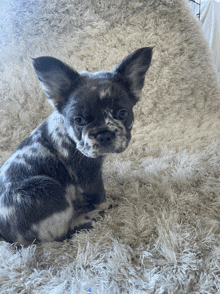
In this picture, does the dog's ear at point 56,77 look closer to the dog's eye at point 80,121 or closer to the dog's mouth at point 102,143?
the dog's eye at point 80,121

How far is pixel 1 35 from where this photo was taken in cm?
186

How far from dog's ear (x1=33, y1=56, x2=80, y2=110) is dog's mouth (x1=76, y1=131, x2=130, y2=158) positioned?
280mm

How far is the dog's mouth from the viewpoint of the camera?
3.21ft

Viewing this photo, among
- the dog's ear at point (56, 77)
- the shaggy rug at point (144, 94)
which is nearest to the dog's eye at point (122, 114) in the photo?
the dog's ear at point (56, 77)

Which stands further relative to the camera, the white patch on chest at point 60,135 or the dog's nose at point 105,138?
the white patch on chest at point 60,135

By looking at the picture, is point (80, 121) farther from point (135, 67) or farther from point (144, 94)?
point (144, 94)

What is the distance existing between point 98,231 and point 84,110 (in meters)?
0.61

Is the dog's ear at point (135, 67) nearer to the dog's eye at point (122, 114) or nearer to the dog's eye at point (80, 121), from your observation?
the dog's eye at point (122, 114)

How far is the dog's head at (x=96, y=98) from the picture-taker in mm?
985

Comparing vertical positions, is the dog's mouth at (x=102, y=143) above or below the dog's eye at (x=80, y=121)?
below

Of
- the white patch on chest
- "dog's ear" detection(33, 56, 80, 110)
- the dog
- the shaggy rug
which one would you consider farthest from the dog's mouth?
the shaggy rug

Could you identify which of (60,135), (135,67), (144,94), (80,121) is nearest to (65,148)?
(60,135)

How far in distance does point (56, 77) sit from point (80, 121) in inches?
9.8

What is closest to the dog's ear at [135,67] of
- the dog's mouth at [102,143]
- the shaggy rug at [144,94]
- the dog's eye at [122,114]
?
the dog's eye at [122,114]
